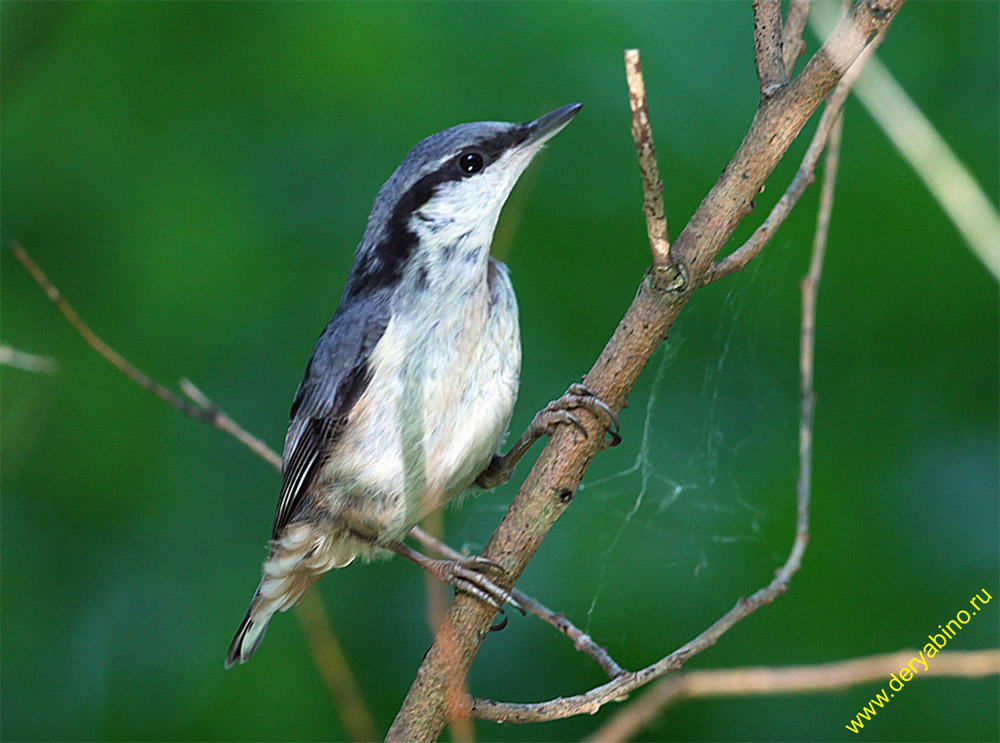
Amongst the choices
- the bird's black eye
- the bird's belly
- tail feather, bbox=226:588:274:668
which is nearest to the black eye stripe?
the bird's black eye

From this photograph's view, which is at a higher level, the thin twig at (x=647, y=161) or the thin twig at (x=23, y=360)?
the thin twig at (x=23, y=360)

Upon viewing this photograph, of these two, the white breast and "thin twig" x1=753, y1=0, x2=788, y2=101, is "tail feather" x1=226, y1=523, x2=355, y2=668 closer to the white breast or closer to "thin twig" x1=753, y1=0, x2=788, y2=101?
the white breast

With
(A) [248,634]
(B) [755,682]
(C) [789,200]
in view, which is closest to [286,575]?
(A) [248,634]

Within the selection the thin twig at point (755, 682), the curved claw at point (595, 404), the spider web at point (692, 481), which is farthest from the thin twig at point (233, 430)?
the thin twig at point (755, 682)

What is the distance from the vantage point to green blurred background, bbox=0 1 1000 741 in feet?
7.25

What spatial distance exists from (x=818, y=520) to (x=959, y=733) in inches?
22.2

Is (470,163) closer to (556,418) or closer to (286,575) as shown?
(556,418)

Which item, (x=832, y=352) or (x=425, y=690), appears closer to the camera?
(x=425, y=690)

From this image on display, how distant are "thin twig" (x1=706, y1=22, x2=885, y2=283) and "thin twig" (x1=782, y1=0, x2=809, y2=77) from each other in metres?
0.11

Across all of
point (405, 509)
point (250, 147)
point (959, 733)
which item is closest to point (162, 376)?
point (250, 147)

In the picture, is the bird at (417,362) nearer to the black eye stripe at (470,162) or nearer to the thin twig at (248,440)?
the black eye stripe at (470,162)

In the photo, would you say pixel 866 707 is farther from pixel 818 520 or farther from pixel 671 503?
pixel 671 503

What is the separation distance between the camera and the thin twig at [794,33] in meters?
1.60

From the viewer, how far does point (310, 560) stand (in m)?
2.16
